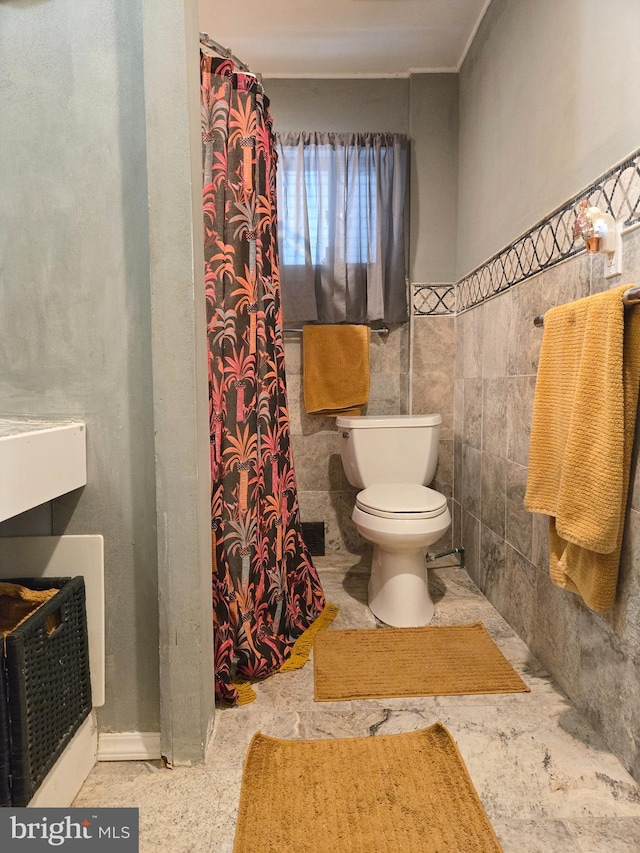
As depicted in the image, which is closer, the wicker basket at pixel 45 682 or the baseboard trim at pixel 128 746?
the wicker basket at pixel 45 682

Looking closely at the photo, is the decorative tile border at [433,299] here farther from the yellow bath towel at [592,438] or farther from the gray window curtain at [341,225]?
the yellow bath towel at [592,438]

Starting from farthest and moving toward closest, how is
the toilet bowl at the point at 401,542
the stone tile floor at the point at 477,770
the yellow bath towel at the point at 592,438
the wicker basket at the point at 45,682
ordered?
the toilet bowl at the point at 401,542 < the yellow bath towel at the point at 592,438 < the stone tile floor at the point at 477,770 < the wicker basket at the point at 45,682

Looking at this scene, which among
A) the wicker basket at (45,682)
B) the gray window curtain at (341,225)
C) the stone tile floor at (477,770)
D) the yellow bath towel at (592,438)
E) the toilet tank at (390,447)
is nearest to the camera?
the wicker basket at (45,682)

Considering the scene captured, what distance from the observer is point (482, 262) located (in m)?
2.30

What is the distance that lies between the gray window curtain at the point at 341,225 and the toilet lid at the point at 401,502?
96cm

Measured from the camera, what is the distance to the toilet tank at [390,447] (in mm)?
2369

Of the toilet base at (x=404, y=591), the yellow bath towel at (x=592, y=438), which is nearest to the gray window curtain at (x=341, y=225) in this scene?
the toilet base at (x=404, y=591)

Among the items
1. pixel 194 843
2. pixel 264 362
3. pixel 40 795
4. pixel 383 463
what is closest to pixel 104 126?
pixel 264 362

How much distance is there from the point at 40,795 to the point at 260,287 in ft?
4.34

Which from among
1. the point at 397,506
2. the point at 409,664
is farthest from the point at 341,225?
the point at 409,664

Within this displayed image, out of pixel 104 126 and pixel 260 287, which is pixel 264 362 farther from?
pixel 104 126

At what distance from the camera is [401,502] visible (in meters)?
1.95

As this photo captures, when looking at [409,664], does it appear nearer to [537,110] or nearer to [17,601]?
[17,601]

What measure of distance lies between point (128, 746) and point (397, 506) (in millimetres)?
1086
